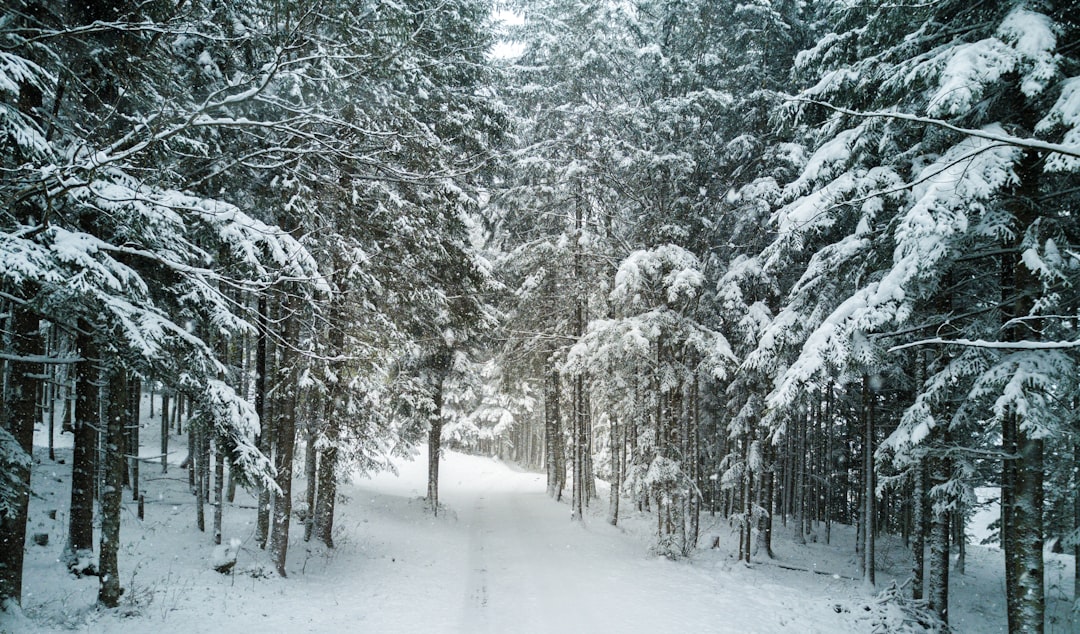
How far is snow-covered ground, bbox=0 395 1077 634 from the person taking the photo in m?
8.46

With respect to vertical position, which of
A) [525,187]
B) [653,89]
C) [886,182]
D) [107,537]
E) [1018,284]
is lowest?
[107,537]

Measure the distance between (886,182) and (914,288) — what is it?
72.9 inches

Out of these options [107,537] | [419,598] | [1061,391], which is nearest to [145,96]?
[107,537]

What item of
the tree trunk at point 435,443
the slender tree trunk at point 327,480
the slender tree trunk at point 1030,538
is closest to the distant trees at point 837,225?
the slender tree trunk at point 1030,538

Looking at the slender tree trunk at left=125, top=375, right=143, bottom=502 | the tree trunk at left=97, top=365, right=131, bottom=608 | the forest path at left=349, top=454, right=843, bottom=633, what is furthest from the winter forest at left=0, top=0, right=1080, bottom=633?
the slender tree trunk at left=125, top=375, right=143, bottom=502

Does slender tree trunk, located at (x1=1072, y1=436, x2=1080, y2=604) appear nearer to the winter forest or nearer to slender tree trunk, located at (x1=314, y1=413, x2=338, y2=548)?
the winter forest

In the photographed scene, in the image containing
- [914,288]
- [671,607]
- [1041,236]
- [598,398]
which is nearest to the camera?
[1041,236]

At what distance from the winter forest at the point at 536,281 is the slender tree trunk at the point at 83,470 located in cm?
7

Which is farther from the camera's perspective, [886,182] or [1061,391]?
[886,182]

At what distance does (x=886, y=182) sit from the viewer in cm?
889

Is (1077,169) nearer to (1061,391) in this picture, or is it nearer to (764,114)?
(1061,391)

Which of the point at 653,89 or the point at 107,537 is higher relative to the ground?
the point at 653,89

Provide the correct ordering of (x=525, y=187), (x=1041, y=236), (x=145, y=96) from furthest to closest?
1. (x=525, y=187)
2. (x=145, y=96)
3. (x=1041, y=236)

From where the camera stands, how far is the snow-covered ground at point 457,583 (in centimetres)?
846
